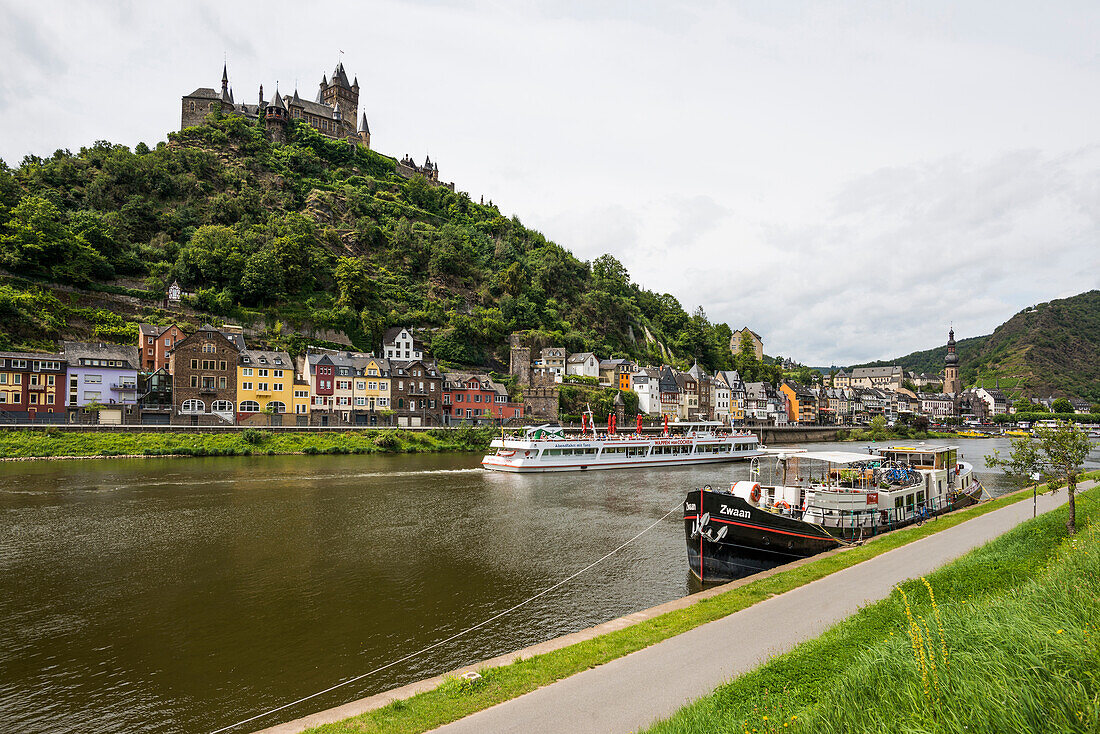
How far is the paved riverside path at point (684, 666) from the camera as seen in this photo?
7805 mm

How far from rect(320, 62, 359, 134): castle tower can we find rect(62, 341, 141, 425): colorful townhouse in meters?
91.9

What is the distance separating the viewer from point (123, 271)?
74812 millimetres

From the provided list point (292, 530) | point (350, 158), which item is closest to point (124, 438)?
point (292, 530)

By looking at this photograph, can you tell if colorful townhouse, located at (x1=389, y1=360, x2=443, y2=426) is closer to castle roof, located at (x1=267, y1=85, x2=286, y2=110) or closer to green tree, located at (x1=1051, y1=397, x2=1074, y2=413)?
castle roof, located at (x1=267, y1=85, x2=286, y2=110)

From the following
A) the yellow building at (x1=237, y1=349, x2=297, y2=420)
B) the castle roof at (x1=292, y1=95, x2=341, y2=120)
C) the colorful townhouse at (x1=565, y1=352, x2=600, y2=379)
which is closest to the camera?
the yellow building at (x1=237, y1=349, x2=297, y2=420)

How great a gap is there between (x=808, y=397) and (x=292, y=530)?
128 m

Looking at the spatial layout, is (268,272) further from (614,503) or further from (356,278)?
(614,503)

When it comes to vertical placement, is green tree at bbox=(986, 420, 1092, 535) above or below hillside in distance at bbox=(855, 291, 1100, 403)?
below

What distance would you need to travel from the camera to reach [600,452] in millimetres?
54531

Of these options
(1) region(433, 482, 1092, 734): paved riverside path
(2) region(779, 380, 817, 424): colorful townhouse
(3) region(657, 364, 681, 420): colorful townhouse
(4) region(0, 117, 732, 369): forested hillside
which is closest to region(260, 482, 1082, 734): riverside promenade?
(1) region(433, 482, 1092, 734): paved riverside path

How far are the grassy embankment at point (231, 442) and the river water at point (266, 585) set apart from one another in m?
11.6

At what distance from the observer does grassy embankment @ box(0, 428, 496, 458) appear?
45956 millimetres

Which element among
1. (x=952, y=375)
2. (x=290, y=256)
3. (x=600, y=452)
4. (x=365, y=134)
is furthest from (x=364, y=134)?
(x=952, y=375)

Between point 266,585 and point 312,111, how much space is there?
13557cm
